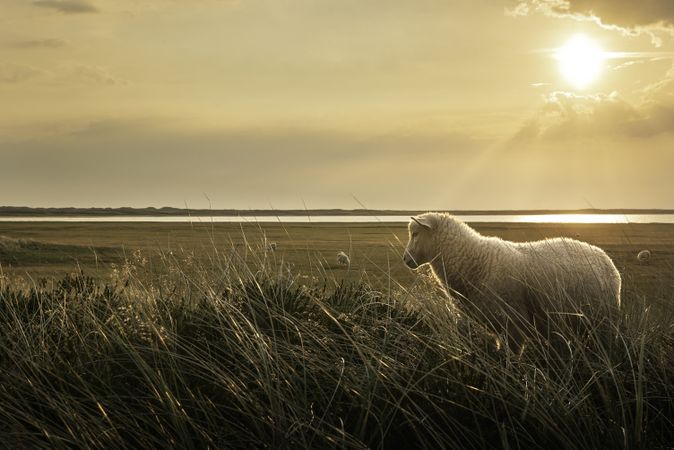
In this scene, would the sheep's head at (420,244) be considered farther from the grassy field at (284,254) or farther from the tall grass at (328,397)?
the tall grass at (328,397)

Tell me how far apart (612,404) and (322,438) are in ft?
6.25

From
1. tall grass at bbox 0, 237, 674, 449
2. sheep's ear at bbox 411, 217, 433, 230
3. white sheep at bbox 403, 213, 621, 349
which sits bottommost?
tall grass at bbox 0, 237, 674, 449

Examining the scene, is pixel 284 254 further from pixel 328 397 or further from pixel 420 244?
pixel 328 397

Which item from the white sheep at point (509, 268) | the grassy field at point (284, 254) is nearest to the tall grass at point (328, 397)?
the grassy field at point (284, 254)

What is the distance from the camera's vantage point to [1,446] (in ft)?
13.8

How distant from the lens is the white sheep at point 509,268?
26.0 feet

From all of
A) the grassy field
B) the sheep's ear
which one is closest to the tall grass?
the grassy field

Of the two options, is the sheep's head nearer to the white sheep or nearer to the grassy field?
the white sheep

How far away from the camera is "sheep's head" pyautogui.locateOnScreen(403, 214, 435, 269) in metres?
9.32

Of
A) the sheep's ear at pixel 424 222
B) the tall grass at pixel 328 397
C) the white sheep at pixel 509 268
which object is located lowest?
the tall grass at pixel 328 397

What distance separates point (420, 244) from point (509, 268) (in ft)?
4.62

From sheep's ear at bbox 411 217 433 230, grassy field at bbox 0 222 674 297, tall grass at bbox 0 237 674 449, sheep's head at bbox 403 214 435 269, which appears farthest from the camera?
sheep's head at bbox 403 214 435 269

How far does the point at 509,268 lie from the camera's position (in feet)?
27.5

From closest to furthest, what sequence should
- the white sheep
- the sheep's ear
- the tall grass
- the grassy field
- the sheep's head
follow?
the tall grass
the grassy field
the white sheep
the sheep's ear
the sheep's head
